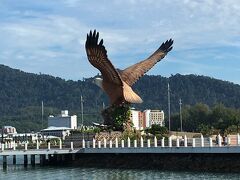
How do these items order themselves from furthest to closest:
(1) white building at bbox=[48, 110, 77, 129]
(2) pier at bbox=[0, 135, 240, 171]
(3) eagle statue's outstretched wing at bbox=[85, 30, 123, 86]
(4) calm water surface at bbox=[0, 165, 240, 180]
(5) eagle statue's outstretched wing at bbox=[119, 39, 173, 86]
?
1. (1) white building at bbox=[48, 110, 77, 129]
2. (5) eagle statue's outstretched wing at bbox=[119, 39, 173, 86]
3. (3) eagle statue's outstretched wing at bbox=[85, 30, 123, 86]
4. (2) pier at bbox=[0, 135, 240, 171]
5. (4) calm water surface at bbox=[0, 165, 240, 180]

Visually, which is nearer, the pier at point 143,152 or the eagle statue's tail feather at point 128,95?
the pier at point 143,152

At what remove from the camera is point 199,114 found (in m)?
119

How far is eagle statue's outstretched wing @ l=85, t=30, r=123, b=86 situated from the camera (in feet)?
154

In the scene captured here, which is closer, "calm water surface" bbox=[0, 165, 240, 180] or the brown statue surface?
"calm water surface" bbox=[0, 165, 240, 180]

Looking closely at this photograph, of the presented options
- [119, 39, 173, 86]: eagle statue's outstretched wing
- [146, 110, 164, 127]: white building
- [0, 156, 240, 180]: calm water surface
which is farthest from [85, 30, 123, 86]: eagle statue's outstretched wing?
[146, 110, 164, 127]: white building

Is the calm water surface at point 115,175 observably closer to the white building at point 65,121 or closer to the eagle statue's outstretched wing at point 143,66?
the eagle statue's outstretched wing at point 143,66

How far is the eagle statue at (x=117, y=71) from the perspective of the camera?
4892 centimetres

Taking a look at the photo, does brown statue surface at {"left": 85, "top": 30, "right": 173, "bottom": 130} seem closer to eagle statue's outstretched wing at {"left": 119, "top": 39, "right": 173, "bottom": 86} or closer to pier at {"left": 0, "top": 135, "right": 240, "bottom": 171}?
eagle statue's outstretched wing at {"left": 119, "top": 39, "right": 173, "bottom": 86}

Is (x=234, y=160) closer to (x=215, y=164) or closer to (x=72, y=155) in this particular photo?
(x=215, y=164)

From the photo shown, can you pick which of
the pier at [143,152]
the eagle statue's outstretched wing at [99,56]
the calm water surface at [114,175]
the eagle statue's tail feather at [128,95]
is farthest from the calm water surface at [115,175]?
the eagle statue's tail feather at [128,95]

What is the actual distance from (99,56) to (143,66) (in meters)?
15.4

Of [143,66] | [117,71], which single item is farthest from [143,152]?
[143,66]

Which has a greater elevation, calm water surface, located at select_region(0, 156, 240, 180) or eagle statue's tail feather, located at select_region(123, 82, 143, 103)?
eagle statue's tail feather, located at select_region(123, 82, 143, 103)

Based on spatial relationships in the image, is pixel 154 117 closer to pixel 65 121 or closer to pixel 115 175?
pixel 65 121
